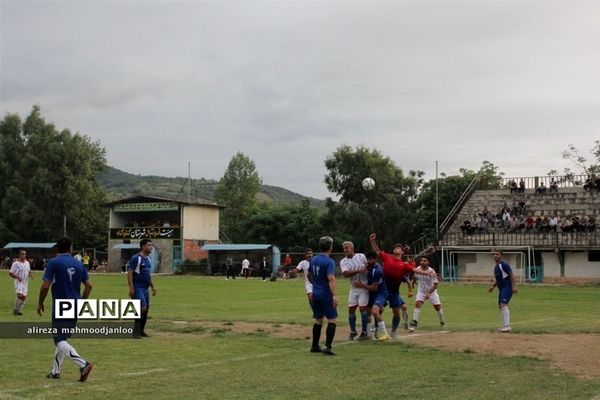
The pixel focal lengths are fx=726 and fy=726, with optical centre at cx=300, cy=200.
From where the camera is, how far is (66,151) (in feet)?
280

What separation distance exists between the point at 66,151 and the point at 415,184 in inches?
1620

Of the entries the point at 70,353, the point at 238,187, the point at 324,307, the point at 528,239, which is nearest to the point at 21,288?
the point at 324,307

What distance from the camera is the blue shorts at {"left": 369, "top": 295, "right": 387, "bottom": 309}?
15.3m

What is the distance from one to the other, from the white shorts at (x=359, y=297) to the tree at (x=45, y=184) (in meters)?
74.3

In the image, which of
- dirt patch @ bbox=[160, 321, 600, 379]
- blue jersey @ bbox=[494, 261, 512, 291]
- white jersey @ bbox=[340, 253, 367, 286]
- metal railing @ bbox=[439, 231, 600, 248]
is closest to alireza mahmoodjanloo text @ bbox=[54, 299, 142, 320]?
dirt patch @ bbox=[160, 321, 600, 379]

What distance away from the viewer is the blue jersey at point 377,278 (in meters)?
15.3

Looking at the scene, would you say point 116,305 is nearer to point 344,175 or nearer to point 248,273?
point 248,273

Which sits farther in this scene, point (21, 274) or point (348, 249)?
point (21, 274)

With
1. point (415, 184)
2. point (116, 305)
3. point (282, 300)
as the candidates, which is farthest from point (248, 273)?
point (116, 305)

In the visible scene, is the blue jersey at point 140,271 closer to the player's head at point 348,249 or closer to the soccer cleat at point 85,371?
the player's head at point 348,249

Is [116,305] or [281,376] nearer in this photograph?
[281,376]

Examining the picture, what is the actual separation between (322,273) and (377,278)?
257 cm

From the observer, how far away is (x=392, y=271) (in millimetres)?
16219

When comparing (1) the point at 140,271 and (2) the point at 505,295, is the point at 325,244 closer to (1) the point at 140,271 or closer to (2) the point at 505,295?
(1) the point at 140,271
